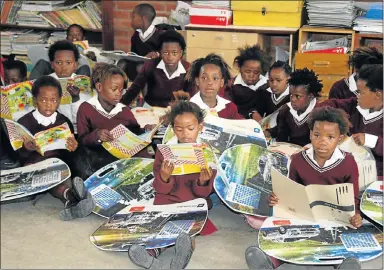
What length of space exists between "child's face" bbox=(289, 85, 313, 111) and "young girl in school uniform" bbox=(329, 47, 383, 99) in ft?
0.87

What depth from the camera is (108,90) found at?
355 cm

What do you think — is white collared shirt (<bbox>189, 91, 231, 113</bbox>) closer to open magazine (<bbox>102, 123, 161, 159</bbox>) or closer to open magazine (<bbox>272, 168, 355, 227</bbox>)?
open magazine (<bbox>102, 123, 161, 159</bbox>)

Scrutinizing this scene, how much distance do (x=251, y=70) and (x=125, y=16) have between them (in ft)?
6.38

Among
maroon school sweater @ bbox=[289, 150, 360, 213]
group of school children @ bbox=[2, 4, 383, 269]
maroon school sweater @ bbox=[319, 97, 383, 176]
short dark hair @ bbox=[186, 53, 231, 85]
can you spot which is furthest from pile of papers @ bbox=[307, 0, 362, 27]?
maroon school sweater @ bbox=[289, 150, 360, 213]

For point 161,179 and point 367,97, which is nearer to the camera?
point 161,179

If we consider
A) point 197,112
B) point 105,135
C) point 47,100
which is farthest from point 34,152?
point 197,112

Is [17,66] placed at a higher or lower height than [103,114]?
higher

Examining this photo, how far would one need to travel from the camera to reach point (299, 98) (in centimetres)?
362

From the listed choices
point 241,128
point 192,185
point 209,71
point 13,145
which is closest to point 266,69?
point 209,71

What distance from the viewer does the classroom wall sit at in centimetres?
556

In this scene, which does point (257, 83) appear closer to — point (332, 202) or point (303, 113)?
point (303, 113)

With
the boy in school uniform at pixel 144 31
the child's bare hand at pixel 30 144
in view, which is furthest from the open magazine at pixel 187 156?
the boy in school uniform at pixel 144 31


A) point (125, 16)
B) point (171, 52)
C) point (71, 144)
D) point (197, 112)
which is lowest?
point (71, 144)

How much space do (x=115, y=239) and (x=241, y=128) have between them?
0.85 metres
